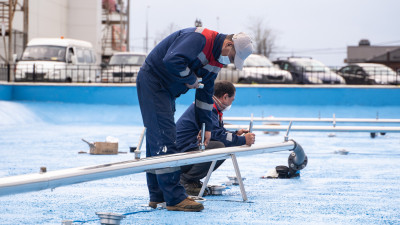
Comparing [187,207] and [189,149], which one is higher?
[189,149]

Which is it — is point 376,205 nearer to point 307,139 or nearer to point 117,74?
point 307,139

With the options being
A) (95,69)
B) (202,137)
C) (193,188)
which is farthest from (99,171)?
(95,69)

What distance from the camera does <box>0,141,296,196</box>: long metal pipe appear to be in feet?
10.9

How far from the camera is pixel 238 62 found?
15.2 feet

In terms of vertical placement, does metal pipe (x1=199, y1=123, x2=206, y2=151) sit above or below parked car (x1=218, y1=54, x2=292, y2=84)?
below

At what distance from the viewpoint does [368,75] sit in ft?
79.0

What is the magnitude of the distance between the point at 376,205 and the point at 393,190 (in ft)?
3.27

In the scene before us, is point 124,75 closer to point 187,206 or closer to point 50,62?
point 50,62

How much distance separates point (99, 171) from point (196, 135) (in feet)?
5.74

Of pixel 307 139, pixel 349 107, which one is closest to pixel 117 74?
pixel 349 107

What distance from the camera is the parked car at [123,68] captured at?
73.4ft

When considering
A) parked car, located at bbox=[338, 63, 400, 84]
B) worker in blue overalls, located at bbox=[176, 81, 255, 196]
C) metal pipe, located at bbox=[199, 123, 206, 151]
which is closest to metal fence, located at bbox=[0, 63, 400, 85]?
parked car, located at bbox=[338, 63, 400, 84]

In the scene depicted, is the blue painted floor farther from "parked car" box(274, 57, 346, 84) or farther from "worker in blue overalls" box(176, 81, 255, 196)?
"parked car" box(274, 57, 346, 84)

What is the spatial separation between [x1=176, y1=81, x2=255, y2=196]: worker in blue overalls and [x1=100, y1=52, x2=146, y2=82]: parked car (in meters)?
16.5
